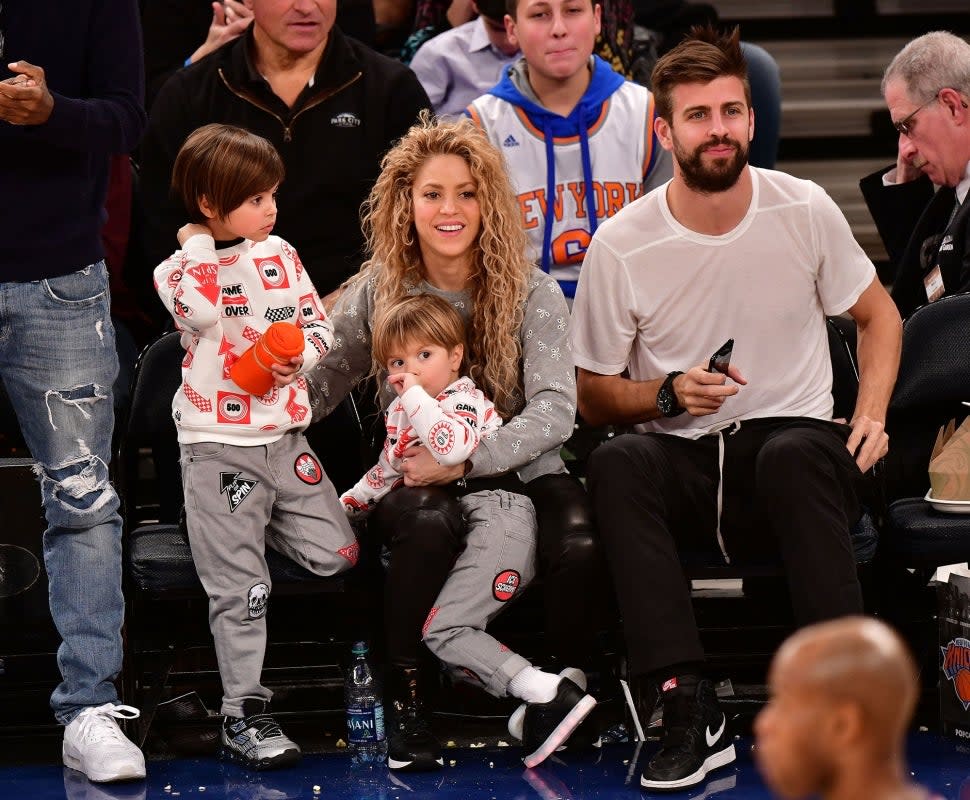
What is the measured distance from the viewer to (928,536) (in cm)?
315

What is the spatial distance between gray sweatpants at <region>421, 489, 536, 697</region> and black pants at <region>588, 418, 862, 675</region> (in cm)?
18

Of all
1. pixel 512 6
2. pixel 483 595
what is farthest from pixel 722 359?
pixel 512 6

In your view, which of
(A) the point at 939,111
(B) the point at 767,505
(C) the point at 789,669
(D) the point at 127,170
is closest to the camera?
(C) the point at 789,669

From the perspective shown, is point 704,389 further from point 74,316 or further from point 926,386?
point 74,316

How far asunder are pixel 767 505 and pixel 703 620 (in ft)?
2.48

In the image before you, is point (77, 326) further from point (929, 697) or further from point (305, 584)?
point (929, 697)

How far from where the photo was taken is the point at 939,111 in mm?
3877

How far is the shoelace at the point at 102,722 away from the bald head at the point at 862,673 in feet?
7.09

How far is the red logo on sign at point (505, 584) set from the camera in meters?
3.07

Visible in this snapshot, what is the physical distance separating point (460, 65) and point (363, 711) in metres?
2.04

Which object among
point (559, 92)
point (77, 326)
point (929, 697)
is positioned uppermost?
point (559, 92)

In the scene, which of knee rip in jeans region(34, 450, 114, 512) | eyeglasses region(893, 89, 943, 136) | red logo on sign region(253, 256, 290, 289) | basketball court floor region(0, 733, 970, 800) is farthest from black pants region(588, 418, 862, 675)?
eyeglasses region(893, 89, 943, 136)

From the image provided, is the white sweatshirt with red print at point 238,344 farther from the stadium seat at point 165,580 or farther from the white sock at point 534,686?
the white sock at point 534,686

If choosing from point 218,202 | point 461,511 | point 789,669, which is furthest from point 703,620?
point 789,669
